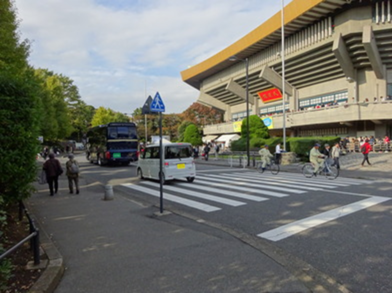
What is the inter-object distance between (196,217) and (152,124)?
241 feet

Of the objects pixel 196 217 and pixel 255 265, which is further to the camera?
pixel 196 217

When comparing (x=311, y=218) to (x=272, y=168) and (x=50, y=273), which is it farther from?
(x=272, y=168)

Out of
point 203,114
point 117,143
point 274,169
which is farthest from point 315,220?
point 203,114

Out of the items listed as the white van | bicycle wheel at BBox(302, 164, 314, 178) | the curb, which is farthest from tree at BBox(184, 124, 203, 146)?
the curb

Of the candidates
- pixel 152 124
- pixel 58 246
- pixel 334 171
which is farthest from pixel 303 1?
pixel 152 124

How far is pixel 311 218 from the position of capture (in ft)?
21.0

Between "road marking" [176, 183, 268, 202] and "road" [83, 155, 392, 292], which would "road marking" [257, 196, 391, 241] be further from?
"road marking" [176, 183, 268, 202]

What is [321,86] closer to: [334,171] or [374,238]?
[334,171]

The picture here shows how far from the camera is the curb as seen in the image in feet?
11.1

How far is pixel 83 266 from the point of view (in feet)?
13.7

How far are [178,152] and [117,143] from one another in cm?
1088

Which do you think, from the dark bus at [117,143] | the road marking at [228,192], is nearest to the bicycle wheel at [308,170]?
the road marking at [228,192]

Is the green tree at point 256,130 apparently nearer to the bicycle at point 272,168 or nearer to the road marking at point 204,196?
the bicycle at point 272,168

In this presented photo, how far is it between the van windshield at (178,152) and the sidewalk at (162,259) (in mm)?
5188
